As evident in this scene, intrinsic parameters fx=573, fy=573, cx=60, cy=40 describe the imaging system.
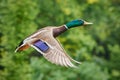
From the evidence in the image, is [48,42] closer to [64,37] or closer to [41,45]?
[41,45]

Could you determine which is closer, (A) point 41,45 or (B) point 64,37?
(A) point 41,45

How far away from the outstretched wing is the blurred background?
9.72 ft

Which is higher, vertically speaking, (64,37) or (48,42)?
(48,42)

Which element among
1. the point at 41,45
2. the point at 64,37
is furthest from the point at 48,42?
the point at 64,37

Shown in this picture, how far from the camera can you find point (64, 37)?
8.74m

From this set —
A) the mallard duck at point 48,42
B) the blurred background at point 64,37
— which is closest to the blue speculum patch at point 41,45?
the mallard duck at point 48,42

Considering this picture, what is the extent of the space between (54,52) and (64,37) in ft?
18.6

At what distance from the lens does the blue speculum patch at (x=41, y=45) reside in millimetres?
3129

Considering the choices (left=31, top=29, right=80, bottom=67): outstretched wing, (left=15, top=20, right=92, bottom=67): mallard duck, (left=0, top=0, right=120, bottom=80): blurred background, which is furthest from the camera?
(left=0, top=0, right=120, bottom=80): blurred background

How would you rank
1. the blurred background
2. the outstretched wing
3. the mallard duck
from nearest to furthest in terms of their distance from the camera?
the outstretched wing
the mallard duck
the blurred background

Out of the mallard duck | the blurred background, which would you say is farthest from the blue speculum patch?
the blurred background

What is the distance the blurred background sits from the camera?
6258mm

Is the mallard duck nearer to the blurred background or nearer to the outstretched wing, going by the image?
the outstretched wing

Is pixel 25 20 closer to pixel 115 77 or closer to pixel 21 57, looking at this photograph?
pixel 21 57
